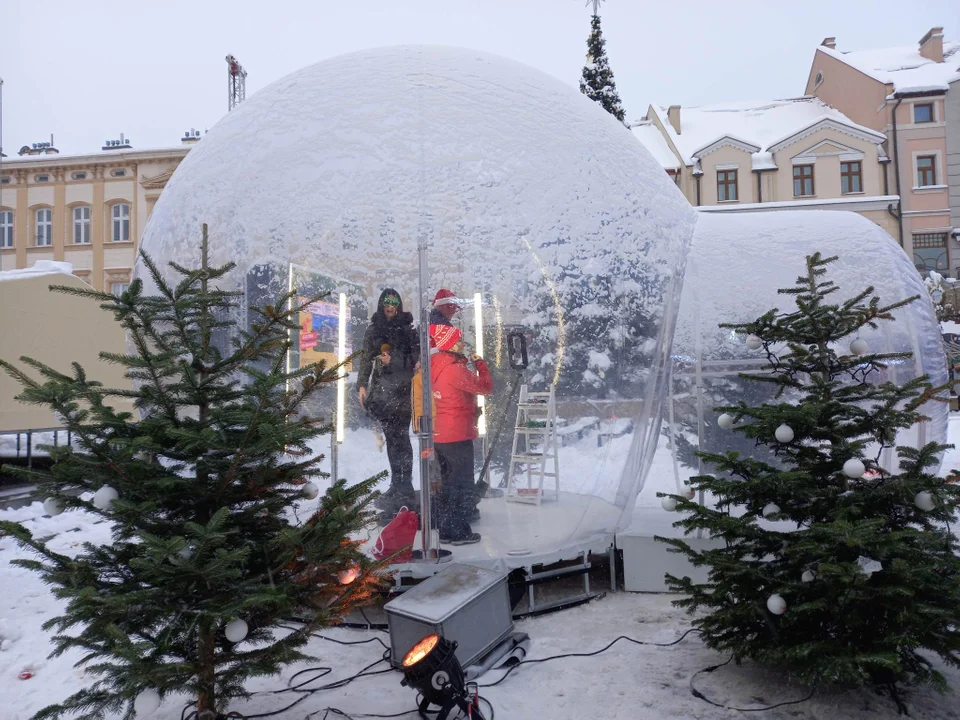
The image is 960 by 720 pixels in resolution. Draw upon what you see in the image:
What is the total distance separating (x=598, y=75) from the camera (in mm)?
23750

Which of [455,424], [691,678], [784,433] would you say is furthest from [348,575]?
[784,433]

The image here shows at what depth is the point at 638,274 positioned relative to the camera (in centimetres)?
463

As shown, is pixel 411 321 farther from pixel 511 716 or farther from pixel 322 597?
pixel 511 716

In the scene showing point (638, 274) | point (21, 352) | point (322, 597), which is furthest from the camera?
point (21, 352)

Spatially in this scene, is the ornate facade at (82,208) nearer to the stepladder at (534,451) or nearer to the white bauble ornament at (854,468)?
the stepladder at (534,451)

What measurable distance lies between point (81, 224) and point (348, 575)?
1049 inches

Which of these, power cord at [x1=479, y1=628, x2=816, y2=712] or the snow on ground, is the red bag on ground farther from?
power cord at [x1=479, y1=628, x2=816, y2=712]

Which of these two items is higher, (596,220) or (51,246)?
(51,246)

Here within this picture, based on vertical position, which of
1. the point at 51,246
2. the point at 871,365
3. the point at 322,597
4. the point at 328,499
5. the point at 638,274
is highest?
the point at 51,246

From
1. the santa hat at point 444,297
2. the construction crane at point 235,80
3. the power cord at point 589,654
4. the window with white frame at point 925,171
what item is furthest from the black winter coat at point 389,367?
the window with white frame at point 925,171

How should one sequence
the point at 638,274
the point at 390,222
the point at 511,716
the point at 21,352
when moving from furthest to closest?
the point at 21,352, the point at 638,274, the point at 390,222, the point at 511,716

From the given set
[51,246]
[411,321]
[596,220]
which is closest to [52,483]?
[411,321]

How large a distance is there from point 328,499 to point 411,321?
4.88 feet

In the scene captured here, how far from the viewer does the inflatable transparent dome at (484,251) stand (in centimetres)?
430
